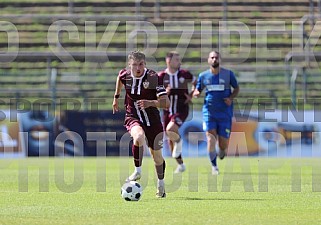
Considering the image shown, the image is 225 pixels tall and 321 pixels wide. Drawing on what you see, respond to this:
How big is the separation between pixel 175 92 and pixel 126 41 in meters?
12.4

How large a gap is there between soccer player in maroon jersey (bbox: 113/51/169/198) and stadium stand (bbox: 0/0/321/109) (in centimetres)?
1461

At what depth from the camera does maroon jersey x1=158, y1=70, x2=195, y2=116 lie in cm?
1803

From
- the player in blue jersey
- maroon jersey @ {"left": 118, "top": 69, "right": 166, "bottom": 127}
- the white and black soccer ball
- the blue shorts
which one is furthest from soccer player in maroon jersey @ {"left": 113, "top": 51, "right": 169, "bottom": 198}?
the blue shorts

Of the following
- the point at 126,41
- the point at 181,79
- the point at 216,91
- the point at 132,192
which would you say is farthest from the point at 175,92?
the point at 126,41

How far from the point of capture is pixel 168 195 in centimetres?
1230

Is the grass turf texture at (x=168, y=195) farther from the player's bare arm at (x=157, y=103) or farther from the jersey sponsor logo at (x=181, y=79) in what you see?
the jersey sponsor logo at (x=181, y=79)

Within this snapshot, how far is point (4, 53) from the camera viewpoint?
29.6 metres

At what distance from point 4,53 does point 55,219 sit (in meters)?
21.1

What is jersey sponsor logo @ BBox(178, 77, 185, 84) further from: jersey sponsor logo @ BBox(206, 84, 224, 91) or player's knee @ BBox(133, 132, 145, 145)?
player's knee @ BBox(133, 132, 145, 145)

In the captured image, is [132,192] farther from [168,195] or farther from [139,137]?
[168,195]

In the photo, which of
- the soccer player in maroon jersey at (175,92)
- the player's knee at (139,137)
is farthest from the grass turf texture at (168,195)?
the soccer player in maroon jersey at (175,92)

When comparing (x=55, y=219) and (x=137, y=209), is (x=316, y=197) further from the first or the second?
(x=55, y=219)

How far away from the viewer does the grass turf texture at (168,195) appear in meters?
9.34

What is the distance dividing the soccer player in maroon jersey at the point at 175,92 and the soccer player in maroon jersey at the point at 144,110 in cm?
568
